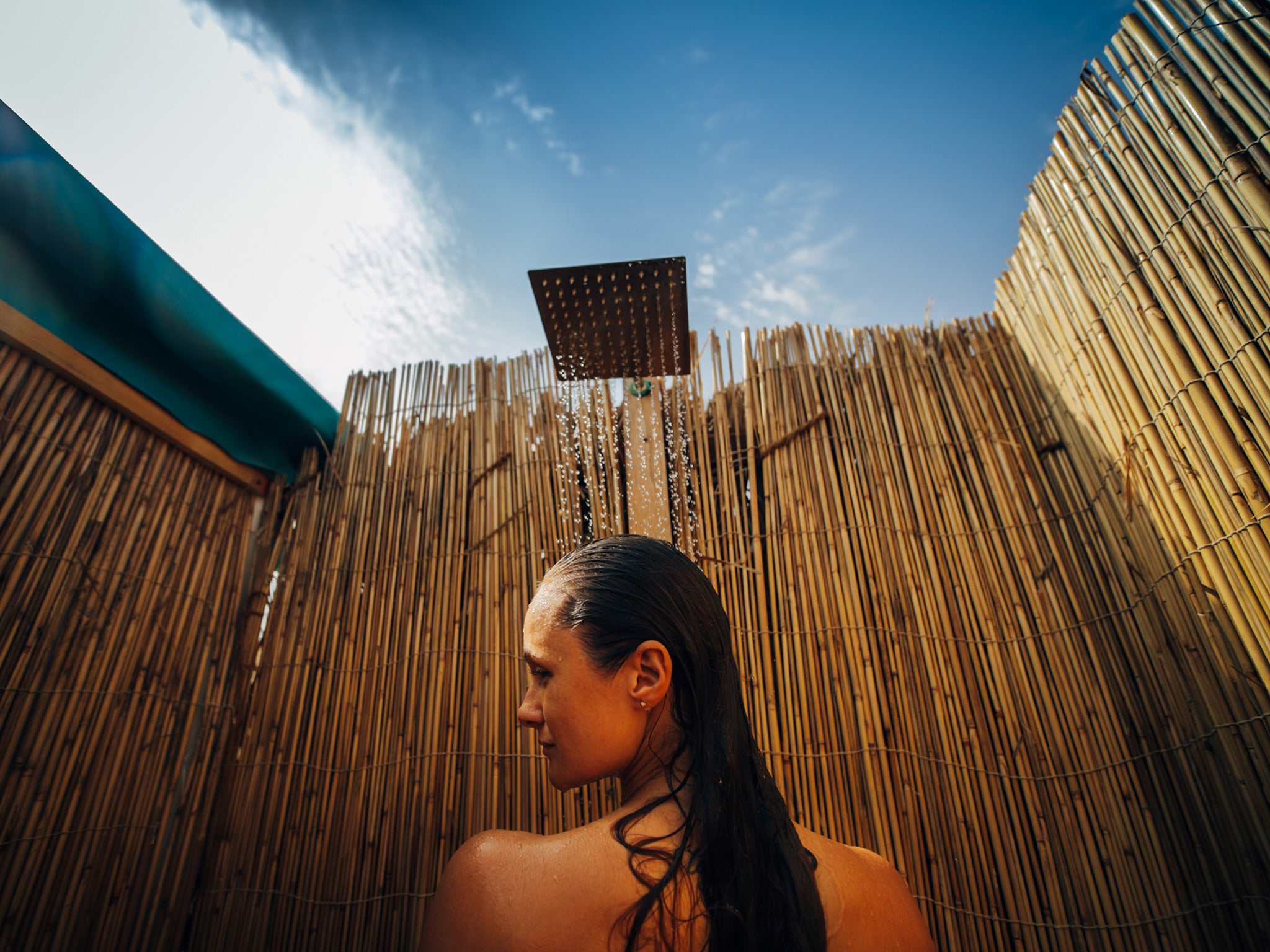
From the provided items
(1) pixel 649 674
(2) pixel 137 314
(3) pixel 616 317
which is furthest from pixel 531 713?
(2) pixel 137 314

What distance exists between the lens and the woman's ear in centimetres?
106

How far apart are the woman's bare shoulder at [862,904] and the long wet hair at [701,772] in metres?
0.03

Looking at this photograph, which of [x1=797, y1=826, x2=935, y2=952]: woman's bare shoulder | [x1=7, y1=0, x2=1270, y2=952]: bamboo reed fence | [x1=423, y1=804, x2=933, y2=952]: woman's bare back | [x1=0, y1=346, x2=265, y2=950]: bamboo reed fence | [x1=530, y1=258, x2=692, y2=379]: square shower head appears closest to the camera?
[x1=423, y1=804, x2=933, y2=952]: woman's bare back

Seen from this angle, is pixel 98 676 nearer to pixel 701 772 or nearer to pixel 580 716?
pixel 580 716

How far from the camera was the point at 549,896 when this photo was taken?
2.79 feet

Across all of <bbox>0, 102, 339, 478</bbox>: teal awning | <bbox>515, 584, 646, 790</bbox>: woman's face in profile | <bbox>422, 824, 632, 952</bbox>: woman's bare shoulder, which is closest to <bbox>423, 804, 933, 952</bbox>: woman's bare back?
<bbox>422, 824, 632, 952</bbox>: woman's bare shoulder

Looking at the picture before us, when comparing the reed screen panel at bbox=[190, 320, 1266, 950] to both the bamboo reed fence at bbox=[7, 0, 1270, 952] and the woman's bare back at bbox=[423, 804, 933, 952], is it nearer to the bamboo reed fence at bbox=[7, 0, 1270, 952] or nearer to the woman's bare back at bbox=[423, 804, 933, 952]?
the bamboo reed fence at bbox=[7, 0, 1270, 952]

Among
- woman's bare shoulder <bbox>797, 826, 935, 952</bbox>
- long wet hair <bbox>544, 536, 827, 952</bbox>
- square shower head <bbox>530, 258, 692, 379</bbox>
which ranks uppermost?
square shower head <bbox>530, 258, 692, 379</bbox>

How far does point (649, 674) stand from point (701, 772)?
0.18m

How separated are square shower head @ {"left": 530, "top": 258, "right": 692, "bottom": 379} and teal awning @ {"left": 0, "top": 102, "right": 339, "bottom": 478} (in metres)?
1.32

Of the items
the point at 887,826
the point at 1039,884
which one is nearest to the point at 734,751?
the point at 887,826

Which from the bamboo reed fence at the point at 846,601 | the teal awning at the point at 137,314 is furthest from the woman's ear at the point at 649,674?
the teal awning at the point at 137,314

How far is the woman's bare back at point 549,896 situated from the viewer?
2.72 ft

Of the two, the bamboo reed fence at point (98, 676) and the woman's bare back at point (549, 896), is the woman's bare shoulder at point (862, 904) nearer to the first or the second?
the woman's bare back at point (549, 896)
